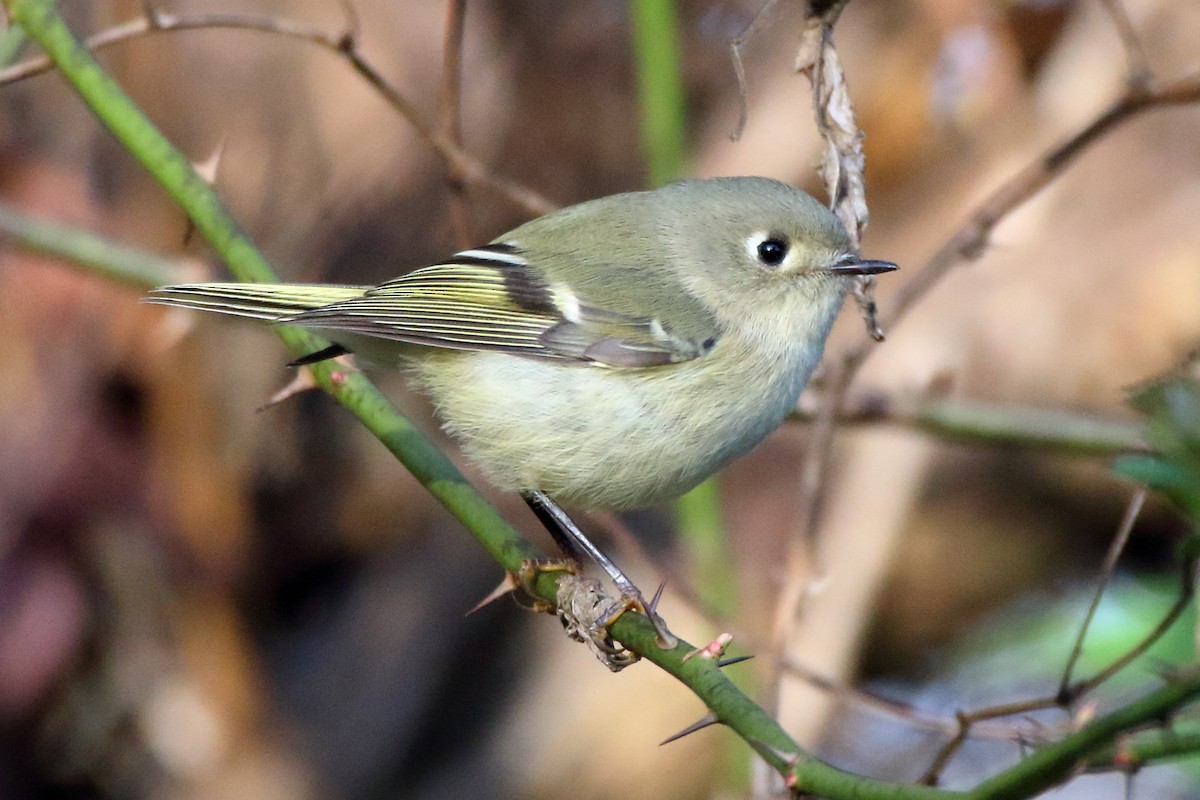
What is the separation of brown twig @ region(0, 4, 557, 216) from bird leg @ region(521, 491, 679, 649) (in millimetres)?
710

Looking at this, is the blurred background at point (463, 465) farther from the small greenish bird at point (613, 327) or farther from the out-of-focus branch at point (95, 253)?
the small greenish bird at point (613, 327)

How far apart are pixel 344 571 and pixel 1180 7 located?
3.74 meters

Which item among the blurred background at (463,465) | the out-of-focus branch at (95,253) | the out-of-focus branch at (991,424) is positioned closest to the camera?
the out-of-focus branch at (95,253)

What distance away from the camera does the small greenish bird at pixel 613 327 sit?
221 cm

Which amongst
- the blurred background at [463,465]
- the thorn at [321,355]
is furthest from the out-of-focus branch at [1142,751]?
the blurred background at [463,465]

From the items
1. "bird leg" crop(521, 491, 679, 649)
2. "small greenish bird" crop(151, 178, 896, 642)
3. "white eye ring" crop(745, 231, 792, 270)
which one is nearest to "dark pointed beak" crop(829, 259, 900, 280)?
"small greenish bird" crop(151, 178, 896, 642)

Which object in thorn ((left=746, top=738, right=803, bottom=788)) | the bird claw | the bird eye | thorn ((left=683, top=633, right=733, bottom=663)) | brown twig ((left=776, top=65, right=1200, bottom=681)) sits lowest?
thorn ((left=746, top=738, right=803, bottom=788))

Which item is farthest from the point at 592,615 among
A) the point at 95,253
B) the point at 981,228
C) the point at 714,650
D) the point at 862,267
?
the point at 95,253

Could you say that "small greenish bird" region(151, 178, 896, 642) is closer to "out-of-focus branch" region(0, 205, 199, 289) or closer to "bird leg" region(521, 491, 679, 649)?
"bird leg" region(521, 491, 679, 649)

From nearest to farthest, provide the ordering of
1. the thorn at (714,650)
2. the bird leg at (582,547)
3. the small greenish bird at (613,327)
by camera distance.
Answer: the thorn at (714,650), the bird leg at (582,547), the small greenish bird at (613,327)

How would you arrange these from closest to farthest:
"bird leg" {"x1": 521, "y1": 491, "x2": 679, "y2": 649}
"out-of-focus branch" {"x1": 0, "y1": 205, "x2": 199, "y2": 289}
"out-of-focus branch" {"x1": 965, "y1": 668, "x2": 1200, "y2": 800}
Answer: "out-of-focus branch" {"x1": 965, "y1": 668, "x2": 1200, "y2": 800} → "bird leg" {"x1": 521, "y1": 491, "x2": 679, "y2": 649} → "out-of-focus branch" {"x1": 0, "y1": 205, "x2": 199, "y2": 289}

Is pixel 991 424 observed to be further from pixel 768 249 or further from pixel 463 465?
pixel 463 465

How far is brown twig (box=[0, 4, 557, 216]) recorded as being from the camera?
2.38 metres

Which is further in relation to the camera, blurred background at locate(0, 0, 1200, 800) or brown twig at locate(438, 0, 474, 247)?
blurred background at locate(0, 0, 1200, 800)
